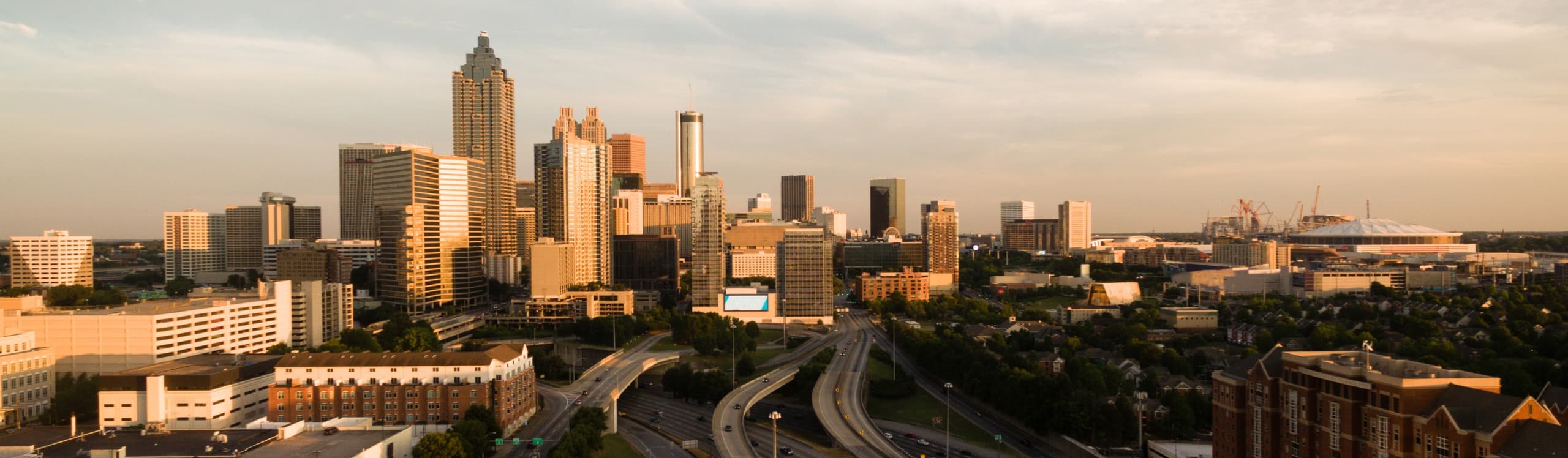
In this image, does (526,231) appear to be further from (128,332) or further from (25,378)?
(25,378)

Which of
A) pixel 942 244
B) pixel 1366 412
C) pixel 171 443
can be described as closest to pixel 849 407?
pixel 1366 412

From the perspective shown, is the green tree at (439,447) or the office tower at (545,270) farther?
the office tower at (545,270)

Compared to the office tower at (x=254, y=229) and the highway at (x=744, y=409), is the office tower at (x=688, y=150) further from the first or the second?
the highway at (x=744, y=409)

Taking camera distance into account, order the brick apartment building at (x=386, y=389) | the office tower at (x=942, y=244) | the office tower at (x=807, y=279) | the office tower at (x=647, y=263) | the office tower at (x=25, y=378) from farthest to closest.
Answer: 1. the office tower at (x=942, y=244)
2. the office tower at (x=647, y=263)
3. the office tower at (x=807, y=279)
4. the office tower at (x=25, y=378)
5. the brick apartment building at (x=386, y=389)

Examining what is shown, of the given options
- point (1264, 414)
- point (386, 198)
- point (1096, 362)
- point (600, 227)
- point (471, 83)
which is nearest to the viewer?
point (1264, 414)

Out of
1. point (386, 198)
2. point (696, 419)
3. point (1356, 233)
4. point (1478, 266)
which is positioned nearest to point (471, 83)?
point (386, 198)

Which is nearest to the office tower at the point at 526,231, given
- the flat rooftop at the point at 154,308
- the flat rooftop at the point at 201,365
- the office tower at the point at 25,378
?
the flat rooftop at the point at 154,308

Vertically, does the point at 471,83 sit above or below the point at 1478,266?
above

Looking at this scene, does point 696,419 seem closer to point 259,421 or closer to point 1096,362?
point 259,421
